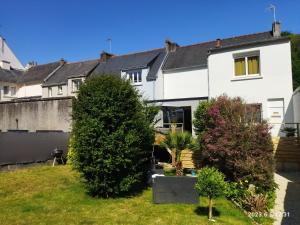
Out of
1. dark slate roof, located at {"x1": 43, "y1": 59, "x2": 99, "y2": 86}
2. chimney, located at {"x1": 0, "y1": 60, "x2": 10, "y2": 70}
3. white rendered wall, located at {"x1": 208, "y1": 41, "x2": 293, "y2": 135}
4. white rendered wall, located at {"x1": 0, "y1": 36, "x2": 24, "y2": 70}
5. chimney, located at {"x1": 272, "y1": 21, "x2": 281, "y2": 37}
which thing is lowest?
white rendered wall, located at {"x1": 208, "y1": 41, "x2": 293, "y2": 135}

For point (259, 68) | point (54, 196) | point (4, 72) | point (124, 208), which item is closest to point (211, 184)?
point (124, 208)

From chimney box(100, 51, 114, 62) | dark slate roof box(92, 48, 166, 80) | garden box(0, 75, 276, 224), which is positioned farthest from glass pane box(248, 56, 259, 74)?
chimney box(100, 51, 114, 62)

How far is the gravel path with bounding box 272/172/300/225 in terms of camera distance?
8305 mm

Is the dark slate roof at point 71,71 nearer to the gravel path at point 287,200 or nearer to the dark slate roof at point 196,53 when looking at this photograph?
the dark slate roof at point 196,53

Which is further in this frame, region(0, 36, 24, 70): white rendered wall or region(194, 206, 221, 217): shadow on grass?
region(0, 36, 24, 70): white rendered wall

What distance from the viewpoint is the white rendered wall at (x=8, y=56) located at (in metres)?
50.4

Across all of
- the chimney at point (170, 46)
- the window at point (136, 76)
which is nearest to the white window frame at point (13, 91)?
the window at point (136, 76)

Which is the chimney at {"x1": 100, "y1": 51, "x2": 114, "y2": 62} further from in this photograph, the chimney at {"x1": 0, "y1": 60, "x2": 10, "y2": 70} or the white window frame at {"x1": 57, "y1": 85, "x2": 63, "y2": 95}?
the chimney at {"x1": 0, "y1": 60, "x2": 10, "y2": 70}

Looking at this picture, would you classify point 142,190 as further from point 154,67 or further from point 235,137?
point 154,67

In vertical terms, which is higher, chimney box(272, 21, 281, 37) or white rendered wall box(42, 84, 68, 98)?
chimney box(272, 21, 281, 37)

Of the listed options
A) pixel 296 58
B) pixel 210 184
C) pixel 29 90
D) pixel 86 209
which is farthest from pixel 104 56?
pixel 210 184

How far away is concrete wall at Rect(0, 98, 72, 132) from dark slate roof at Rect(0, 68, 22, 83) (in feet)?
68.9

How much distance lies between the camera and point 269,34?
96.7ft

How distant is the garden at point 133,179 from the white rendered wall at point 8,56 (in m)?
45.1
